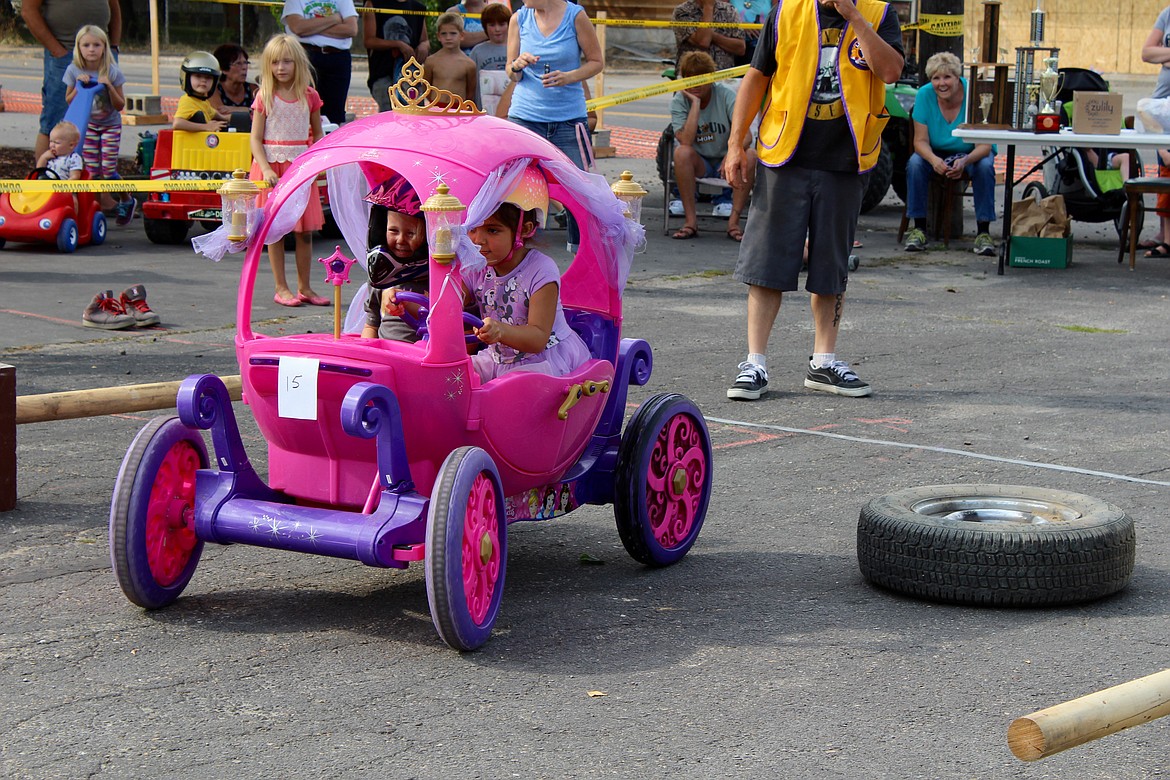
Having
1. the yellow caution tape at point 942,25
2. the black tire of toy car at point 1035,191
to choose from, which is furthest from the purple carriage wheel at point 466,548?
the yellow caution tape at point 942,25

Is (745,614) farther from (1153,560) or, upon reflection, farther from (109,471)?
(109,471)

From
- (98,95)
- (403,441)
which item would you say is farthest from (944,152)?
(403,441)

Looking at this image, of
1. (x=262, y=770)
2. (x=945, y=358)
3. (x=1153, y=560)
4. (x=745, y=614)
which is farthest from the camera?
(x=945, y=358)

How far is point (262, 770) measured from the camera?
138 inches

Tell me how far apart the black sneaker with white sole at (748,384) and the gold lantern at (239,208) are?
3.39m

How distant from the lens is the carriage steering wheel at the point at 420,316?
4.63 meters

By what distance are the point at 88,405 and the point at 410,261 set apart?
1.46 metres

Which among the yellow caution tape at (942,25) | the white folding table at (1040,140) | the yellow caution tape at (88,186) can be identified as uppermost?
the yellow caution tape at (942,25)

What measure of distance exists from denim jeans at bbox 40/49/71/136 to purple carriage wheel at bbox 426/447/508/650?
404 inches

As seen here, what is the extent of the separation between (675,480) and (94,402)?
2038 millimetres

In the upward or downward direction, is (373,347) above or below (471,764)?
above

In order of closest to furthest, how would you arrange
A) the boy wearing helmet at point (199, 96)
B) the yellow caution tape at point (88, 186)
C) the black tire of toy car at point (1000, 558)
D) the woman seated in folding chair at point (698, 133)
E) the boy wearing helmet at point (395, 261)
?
the black tire of toy car at point (1000, 558), the boy wearing helmet at point (395, 261), the yellow caution tape at point (88, 186), the boy wearing helmet at point (199, 96), the woman seated in folding chair at point (698, 133)

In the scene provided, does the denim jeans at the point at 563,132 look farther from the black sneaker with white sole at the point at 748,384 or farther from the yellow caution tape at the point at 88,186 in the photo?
the black sneaker with white sole at the point at 748,384

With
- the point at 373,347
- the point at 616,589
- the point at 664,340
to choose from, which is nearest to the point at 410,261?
the point at 373,347
